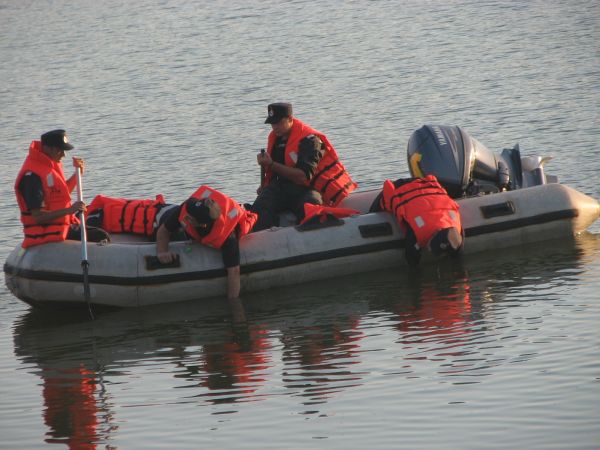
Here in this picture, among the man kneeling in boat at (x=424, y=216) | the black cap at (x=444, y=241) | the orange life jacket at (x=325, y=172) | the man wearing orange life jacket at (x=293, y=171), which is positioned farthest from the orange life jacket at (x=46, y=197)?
the black cap at (x=444, y=241)

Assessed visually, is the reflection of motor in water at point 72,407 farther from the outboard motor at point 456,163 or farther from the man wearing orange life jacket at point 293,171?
the outboard motor at point 456,163

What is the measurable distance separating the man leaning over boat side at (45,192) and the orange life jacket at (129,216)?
48 cm

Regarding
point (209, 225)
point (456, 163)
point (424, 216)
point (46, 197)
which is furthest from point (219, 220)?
point (456, 163)

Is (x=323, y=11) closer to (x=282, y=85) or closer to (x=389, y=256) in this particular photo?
(x=282, y=85)

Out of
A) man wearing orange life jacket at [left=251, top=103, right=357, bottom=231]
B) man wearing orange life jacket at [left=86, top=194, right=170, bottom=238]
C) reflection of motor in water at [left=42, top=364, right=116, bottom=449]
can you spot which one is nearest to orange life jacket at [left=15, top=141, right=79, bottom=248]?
man wearing orange life jacket at [left=86, top=194, right=170, bottom=238]

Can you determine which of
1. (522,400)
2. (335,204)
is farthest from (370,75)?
(522,400)

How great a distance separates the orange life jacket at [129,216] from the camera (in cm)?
888

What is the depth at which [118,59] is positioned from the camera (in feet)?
64.2

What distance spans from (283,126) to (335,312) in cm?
152

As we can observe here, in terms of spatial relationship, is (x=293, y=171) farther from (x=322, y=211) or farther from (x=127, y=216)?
(x=127, y=216)

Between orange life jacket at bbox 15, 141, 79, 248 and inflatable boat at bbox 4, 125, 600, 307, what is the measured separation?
82 millimetres

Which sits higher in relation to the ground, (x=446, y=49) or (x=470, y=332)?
(x=446, y=49)

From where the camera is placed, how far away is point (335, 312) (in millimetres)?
8273

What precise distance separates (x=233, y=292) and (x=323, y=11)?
14.2m
